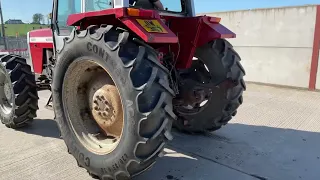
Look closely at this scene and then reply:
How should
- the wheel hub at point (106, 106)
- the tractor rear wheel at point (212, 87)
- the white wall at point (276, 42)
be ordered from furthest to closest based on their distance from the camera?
the white wall at point (276, 42) → the tractor rear wheel at point (212, 87) → the wheel hub at point (106, 106)

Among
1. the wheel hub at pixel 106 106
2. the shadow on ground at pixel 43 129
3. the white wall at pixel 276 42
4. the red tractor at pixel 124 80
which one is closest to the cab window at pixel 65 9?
the red tractor at pixel 124 80

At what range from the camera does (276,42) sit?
7594mm

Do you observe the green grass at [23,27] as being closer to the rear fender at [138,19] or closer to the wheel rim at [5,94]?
the wheel rim at [5,94]

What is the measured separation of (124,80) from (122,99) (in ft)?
0.54

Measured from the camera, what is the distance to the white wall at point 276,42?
7.11 metres

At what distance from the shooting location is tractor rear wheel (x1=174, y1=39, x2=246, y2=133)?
3363 mm

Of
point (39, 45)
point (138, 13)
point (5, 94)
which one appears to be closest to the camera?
point (138, 13)

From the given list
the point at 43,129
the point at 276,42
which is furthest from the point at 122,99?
the point at 276,42

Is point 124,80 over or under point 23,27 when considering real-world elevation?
under

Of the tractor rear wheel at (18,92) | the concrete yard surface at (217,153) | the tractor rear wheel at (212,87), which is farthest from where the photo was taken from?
the tractor rear wheel at (18,92)

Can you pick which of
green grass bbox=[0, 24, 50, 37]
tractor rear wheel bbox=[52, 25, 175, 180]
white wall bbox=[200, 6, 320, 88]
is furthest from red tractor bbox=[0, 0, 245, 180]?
white wall bbox=[200, 6, 320, 88]

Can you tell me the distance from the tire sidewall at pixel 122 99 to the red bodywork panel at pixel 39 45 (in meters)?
1.51

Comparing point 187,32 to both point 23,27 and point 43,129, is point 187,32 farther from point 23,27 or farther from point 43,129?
point 23,27

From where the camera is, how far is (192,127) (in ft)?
12.6
